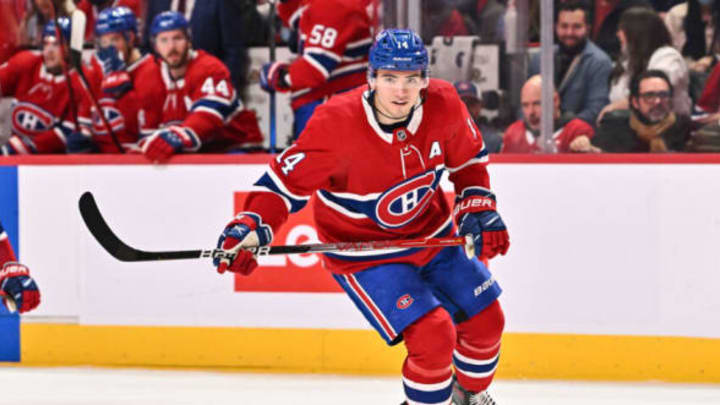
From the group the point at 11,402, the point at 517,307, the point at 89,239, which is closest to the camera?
the point at 11,402

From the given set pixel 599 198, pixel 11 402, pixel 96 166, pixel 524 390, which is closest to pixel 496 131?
pixel 599 198

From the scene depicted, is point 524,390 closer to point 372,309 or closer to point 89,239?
point 372,309

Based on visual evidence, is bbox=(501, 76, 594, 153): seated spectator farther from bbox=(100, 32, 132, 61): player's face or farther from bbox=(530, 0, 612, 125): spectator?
bbox=(100, 32, 132, 61): player's face

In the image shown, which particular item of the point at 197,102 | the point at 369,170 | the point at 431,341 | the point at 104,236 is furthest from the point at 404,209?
the point at 197,102

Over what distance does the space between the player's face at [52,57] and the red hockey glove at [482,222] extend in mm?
2355

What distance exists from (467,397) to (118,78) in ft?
7.27

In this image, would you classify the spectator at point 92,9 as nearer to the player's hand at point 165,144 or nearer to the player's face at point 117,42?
the player's face at point 117,42

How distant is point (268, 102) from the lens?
15.7ft

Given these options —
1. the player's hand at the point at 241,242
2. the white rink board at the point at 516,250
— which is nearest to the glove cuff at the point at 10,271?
the player's hand at the point at 241,242

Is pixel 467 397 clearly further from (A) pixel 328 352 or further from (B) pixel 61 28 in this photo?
(B) pixel 61 28

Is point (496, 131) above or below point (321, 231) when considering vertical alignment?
above

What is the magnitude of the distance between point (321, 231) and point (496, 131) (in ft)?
4.05

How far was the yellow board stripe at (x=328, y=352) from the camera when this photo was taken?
415cm

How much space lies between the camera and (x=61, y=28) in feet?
16.1
